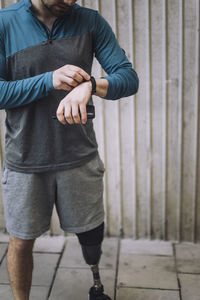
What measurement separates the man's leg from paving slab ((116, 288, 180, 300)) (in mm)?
699

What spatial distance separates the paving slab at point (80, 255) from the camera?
2.89 meters

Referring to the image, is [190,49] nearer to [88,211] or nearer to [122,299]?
[88,211]

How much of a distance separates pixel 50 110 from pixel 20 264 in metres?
0.86

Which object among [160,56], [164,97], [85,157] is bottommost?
[85,157]

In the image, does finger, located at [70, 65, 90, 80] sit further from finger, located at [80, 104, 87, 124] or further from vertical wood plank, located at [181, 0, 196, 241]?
vertical wood plank, located at [181, 0, 196, 241]

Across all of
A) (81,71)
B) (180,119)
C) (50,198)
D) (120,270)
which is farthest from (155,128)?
(81,71)

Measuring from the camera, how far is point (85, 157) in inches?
80.1

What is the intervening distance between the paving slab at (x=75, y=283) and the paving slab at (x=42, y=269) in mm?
66

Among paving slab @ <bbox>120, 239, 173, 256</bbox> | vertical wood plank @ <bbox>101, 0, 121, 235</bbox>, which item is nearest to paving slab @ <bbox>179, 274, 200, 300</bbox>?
paving slab @ <bbox>120, 239, 173, 256</bbox>

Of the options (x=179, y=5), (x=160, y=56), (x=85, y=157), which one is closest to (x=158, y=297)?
(x=85, y=157)

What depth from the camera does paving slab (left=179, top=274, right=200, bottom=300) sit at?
2529 mm

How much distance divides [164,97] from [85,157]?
3.47 feet

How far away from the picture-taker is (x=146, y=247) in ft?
10.3

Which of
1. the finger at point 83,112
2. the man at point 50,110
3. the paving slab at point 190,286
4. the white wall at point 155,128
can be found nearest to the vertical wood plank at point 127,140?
the white wall at point 155,128
